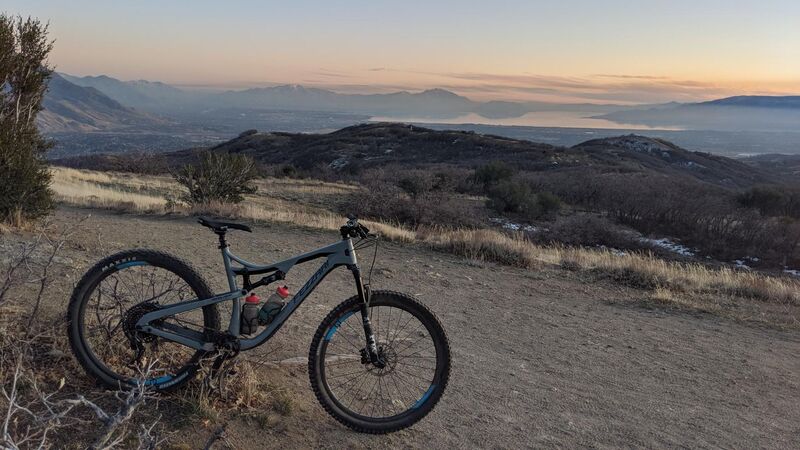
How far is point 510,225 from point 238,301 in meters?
21.1

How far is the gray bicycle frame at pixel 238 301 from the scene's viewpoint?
3.04 m

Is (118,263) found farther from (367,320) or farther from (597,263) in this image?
(597,263)

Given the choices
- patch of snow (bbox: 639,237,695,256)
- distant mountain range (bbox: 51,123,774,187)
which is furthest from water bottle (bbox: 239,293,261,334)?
distant mountain range (bbox: 51,123,774,187)

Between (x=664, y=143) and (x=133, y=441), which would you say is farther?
(x=664, y=143)

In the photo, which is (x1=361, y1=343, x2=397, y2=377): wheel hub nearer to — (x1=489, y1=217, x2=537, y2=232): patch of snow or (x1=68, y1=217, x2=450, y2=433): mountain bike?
(x1=68, y1=217, x2=450, y2=433): mountain bike

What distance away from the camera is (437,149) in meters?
76.9

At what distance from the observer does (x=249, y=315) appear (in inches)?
121

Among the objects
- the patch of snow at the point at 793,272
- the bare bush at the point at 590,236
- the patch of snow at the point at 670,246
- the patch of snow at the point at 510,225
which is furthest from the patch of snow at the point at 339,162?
the patch of snow at the point at 793,272

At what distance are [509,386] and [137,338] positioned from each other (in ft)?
9.21

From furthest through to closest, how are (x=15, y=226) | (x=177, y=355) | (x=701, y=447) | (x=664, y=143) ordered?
(x=664, y=143) < (x=15, y=226) < (x=701, y=447) < (x=177, y=355)

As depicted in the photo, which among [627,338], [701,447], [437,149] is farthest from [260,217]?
[437,149]

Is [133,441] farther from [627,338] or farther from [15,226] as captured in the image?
[15,226]

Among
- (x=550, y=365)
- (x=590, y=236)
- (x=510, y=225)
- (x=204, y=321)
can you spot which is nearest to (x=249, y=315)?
(x=204, y=321)

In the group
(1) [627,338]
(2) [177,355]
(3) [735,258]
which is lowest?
(3) [735,258]
